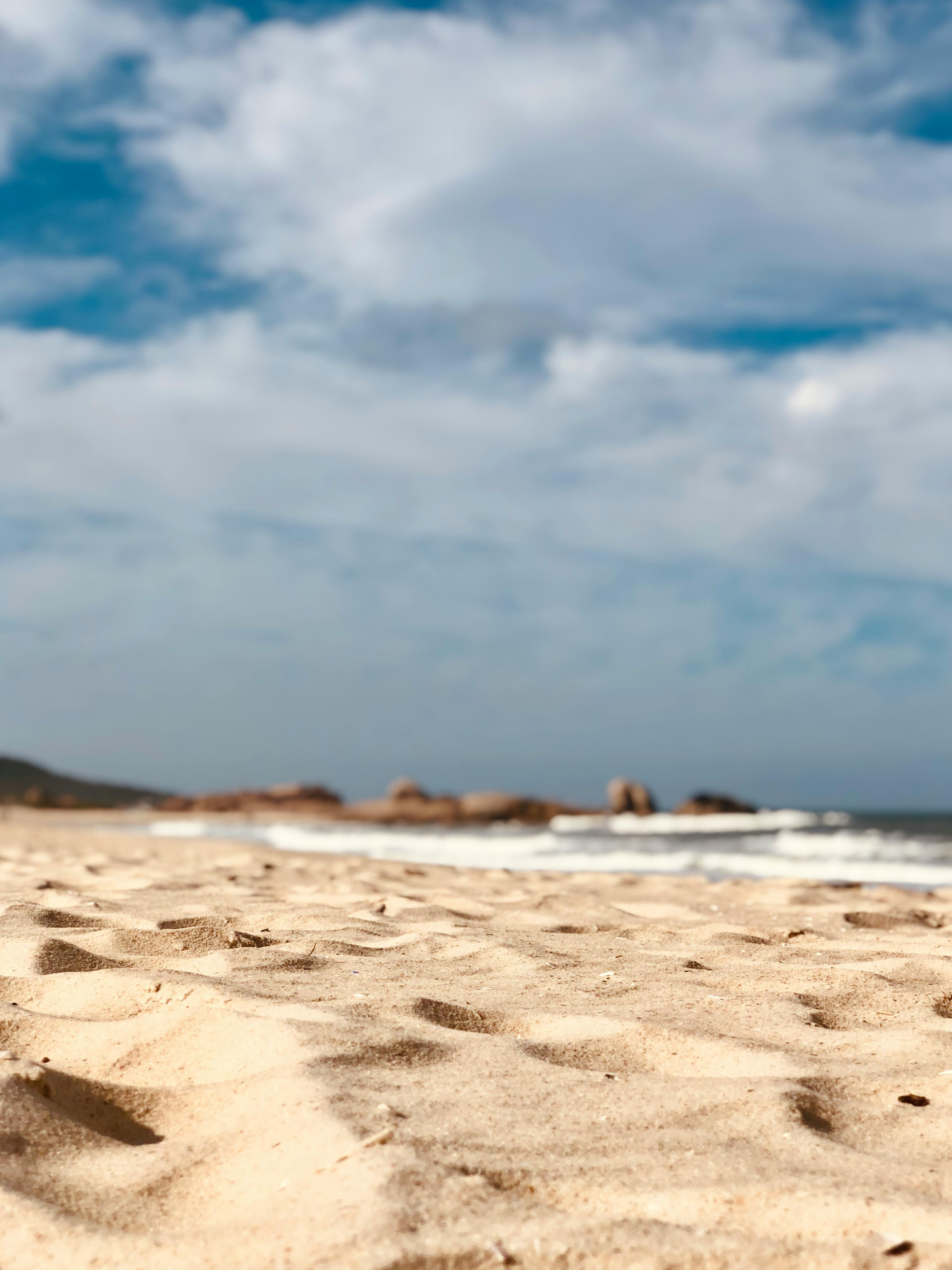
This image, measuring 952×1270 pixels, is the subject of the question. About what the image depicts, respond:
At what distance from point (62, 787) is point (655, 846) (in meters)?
37.3

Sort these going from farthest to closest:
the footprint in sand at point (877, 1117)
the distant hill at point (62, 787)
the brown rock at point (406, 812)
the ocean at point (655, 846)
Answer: the distant hill at point (62, 787), the brown rock at point (406, 812), the ocean at point (655, 846), the footprint in sand at point (877, 1117)

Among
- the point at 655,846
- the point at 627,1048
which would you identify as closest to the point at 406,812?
the point at 655,846

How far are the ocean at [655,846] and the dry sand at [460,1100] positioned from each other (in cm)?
536

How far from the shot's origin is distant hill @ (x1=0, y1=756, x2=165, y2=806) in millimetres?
43344

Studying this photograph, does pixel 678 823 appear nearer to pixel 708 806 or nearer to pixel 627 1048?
pixel 708 806

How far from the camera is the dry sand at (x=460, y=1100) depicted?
4.83 feet

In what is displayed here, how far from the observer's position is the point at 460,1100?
6.31ft

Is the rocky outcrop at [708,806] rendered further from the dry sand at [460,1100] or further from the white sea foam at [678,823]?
the dry sand at [460,1100]

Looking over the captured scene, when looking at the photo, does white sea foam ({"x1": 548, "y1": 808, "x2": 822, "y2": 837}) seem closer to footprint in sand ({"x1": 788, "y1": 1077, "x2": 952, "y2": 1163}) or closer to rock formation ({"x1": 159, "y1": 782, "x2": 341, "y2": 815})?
rock formation ({"x1": 159, "y1": 782, "x2": 341, "y2": 815})

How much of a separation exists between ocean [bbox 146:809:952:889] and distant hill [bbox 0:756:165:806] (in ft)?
48.5

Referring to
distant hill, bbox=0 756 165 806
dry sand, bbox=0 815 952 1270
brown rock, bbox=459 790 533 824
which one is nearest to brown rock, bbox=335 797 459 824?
brown rock, bbox=459 790 533 824

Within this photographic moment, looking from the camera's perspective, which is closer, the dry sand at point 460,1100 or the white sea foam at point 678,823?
the dry sand at point 460,1100

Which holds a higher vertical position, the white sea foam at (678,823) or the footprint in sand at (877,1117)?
the footprint in sand at (877,1117)

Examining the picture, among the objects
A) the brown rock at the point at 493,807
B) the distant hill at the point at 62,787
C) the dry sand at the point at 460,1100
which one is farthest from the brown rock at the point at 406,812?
the dry sand at the point at 460,1100
